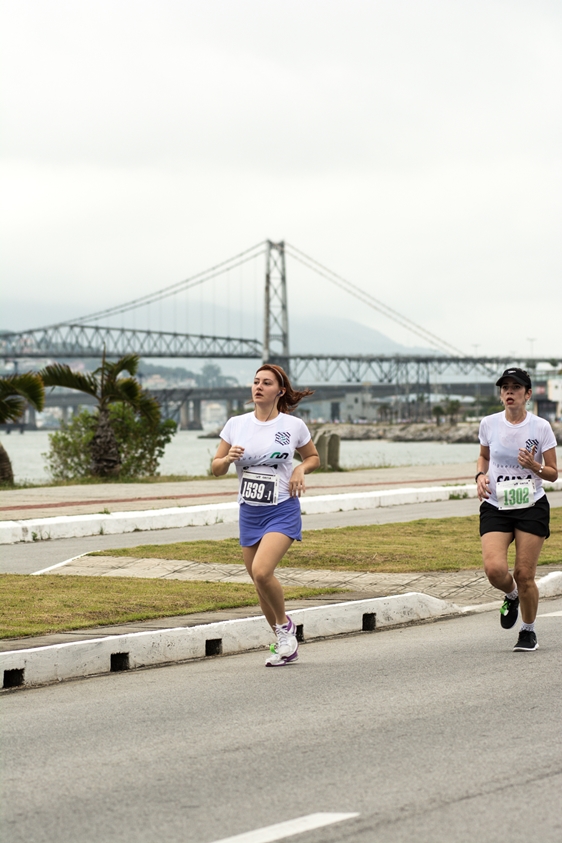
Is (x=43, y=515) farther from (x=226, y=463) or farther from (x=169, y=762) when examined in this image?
(x=169, y=762)

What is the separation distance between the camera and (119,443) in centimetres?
2955

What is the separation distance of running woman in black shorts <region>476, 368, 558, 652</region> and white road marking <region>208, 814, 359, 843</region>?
3.82 meters

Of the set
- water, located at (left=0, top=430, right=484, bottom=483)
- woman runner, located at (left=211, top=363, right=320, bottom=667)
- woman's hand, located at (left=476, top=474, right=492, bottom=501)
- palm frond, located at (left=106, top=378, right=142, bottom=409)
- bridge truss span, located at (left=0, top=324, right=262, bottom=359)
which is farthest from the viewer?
bridge truss span, located at (left=0, top=324, right=262, bottom=359)

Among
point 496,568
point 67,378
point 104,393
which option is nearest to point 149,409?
point 104,393

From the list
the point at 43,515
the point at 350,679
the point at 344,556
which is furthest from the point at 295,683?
the point at 43,515

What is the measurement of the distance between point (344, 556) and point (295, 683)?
602 cm

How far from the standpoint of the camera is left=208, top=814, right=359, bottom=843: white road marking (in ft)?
13.7

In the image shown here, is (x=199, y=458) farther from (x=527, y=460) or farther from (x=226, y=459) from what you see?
(x=226, y=459)

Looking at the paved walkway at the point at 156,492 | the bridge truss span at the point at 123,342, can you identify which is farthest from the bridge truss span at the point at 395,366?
the paved walkway at the point at 156,492

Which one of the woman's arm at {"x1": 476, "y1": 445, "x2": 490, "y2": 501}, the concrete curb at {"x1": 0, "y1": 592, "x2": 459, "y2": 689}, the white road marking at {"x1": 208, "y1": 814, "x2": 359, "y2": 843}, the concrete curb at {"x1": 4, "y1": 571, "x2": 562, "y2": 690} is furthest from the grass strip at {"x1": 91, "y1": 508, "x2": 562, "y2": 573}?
the white road marking at {"x1": 208, "y1": 814, "x2": 359, "y2": 843}

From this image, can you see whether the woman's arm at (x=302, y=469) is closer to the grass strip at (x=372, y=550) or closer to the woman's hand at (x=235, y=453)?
the woman's hand at (x=235, y=453)

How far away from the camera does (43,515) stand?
59.8ft

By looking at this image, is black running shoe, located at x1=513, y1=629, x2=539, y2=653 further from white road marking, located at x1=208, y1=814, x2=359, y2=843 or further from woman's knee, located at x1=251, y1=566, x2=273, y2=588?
white road marking, located at x1=208, y1=814, x2=359, y2=843

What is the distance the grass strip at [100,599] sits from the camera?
8.74 metres
